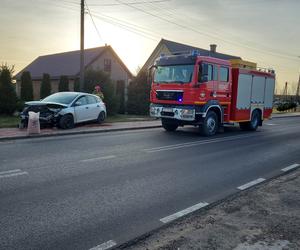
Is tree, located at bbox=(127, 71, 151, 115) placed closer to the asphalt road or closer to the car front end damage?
the car front end damage

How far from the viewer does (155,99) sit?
51.5 ft

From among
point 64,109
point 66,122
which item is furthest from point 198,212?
point 64,109

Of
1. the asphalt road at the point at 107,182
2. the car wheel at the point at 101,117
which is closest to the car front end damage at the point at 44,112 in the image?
the asphalt road at the point at 107,182

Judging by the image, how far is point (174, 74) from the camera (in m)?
14.9

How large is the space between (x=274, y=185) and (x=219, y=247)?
348 cm

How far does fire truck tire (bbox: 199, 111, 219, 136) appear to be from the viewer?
15.1 meters

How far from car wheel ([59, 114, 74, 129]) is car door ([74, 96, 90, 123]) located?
17.7 inches

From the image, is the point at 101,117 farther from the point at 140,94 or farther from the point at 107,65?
the point at 107,65

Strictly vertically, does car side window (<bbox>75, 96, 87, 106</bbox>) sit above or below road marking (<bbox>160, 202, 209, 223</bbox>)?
above

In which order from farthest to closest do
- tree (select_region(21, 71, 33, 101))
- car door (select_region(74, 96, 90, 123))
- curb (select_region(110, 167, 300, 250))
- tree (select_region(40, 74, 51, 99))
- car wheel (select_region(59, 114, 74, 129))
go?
tree (select_region(40, 74, 51, 99)) < tree (select_region(21, 71, 33, 101)) < car door (select_region(74, 96, 90, 123)) < car wheel (select_region(59, 114, 74, 129)) < curb (select_region(110, 167, 300, 250))

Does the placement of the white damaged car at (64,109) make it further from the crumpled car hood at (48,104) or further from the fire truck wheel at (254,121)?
the fire truck wheel at (254,121)

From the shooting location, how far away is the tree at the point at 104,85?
2325cm

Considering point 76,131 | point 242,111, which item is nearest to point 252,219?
point 76,131

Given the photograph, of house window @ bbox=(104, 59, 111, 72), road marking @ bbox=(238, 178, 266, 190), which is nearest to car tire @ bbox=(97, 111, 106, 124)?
road marking @ bbox=(238, 178, 266, 190)
